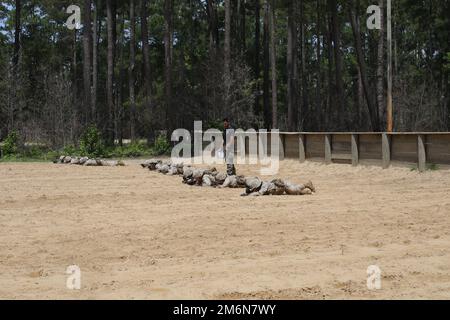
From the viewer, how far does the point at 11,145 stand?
36.3m

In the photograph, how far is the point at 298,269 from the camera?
7.63m

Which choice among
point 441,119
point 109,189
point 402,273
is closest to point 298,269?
point 402,273

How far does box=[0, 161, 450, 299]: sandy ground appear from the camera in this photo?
22.4 feet

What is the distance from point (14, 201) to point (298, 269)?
30.7ft

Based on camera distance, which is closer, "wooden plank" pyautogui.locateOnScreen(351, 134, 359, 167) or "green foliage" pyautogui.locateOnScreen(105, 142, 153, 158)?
"wooden plank" pyautogui.locateOnScreen(351, 134, 359, 167)

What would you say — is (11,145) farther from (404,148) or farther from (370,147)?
(404,148)

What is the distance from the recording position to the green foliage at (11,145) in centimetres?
3603

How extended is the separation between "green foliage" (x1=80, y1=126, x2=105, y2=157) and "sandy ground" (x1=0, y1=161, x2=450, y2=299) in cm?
1732

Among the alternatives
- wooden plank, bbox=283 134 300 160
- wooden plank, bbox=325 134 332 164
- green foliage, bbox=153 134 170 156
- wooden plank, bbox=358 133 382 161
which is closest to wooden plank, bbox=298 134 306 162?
wooden plank, bbox=283 134 300 160

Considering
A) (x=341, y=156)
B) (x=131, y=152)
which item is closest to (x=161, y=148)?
(x=131, y=152)

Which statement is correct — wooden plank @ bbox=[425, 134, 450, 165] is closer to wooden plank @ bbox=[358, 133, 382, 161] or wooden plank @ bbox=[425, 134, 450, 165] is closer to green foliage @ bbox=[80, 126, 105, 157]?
wooden plank @ bbox=[358, 133, 382, 161]

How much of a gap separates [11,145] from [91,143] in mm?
4733

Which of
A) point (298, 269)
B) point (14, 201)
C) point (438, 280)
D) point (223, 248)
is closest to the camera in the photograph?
point (438, 280)
